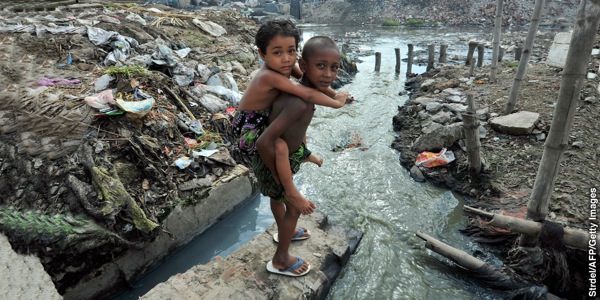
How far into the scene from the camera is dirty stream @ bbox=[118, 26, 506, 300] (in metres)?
3.48

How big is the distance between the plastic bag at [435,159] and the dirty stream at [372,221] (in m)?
0.40

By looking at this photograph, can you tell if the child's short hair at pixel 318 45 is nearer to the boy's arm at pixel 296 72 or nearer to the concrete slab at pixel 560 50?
the boy's arm at pixel 296 72

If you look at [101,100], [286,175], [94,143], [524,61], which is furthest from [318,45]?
[524,61]

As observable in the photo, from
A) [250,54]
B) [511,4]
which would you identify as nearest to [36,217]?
[250,54]

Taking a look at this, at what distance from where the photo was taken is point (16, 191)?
3.64 metres

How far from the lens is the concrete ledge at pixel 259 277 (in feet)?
8.79

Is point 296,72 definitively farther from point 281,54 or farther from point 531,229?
point 531,229

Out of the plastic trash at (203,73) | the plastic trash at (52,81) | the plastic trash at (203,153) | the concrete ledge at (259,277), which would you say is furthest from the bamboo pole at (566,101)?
the plastic trash at (52,81)

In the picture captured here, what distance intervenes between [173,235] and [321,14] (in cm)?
4129

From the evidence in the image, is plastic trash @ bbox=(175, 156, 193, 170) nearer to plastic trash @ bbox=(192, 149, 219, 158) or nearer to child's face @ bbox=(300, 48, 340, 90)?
plastic trash @ bbox=(192, 149, 219, 158)

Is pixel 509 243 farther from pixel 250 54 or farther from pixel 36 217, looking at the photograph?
pixel 250 54

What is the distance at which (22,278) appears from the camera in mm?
2531

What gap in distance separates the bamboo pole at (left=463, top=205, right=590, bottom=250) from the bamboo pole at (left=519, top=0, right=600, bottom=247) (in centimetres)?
14

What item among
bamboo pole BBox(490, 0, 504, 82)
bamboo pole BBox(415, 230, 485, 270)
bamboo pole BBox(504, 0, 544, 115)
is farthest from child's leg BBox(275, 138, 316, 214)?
bamboo pole BBox(490, 0, 504, 82)
